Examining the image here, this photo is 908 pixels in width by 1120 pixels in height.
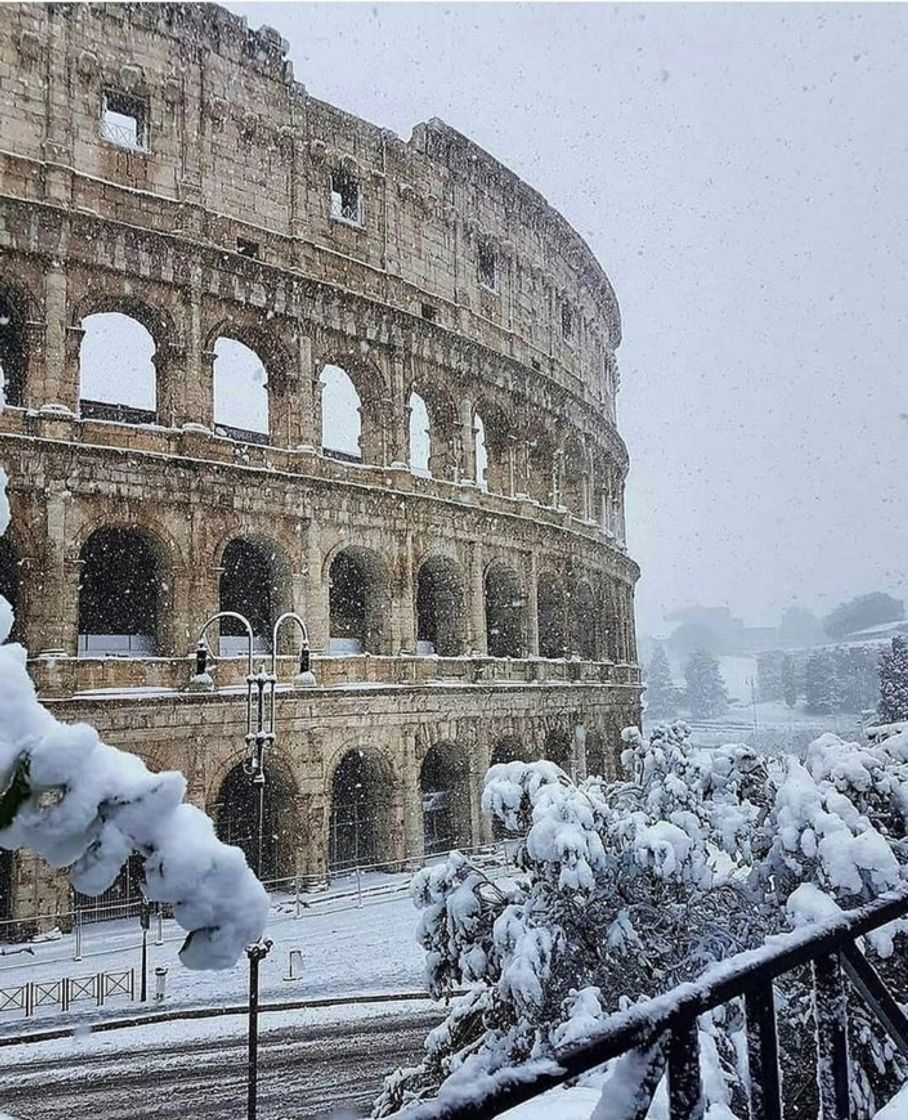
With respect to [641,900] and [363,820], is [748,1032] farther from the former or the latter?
[363,820]

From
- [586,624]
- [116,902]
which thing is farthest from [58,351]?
[586,624]

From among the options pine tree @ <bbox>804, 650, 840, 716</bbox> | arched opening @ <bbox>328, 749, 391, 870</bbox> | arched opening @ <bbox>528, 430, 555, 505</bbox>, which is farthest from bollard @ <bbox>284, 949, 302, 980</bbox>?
pine tree @ <bbox>804, 650, 840, 716</bbox>

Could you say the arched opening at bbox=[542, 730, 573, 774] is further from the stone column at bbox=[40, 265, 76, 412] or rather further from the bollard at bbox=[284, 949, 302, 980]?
the stone column at bbox=[40, 265, 76, 412]

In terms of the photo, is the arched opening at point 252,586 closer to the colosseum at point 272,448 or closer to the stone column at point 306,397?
the colosseum at point 272,448

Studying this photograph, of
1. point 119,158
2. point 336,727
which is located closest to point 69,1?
point 119,158

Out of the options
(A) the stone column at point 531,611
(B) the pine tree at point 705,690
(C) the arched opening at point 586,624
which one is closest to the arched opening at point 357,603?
(A) the stone column at point 531,611
